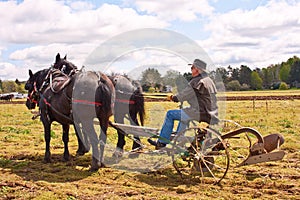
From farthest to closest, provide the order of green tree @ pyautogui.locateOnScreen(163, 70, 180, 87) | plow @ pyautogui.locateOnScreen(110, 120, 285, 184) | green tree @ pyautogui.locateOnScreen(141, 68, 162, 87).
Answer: green tree @ pyautogui.locateOnScreen(141, 68, 162, 87) < green tree @ pyautogui.locateOnScreen(163, 70, 180, 87) < plow @ pyautogui.locateOnScreen(110, 120, 285, 184)

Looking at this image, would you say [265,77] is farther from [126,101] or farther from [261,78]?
[126,101]

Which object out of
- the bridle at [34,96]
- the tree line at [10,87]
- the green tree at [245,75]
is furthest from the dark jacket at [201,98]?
the tree line at [10,87]

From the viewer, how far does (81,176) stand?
7168mm

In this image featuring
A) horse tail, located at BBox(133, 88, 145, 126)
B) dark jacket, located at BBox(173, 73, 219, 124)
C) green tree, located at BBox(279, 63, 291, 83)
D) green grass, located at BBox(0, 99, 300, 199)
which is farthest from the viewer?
green tree, located at BBox(279, 63, 291, 83)

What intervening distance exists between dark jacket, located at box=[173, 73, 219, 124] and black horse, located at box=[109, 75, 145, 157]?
8.29ft

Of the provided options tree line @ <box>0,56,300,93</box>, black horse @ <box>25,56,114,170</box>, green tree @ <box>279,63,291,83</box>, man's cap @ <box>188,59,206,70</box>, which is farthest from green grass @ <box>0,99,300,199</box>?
green tree @ <box>279,63,291,83</box>

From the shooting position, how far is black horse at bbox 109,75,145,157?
29.8ft

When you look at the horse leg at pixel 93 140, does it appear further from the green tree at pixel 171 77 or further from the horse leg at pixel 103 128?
the green tree at pixel 171 77

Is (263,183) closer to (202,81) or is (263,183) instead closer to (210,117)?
(210,117)

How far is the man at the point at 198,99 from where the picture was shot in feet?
21.5

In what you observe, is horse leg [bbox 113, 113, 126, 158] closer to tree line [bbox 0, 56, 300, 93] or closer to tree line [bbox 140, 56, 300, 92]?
tree line [bbox 0, 56, 300, 93]

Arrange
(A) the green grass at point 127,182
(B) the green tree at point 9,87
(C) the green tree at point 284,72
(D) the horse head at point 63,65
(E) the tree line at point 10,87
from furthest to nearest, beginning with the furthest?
1. (B) the green tree at point 9,87
2. (E) the tree line at point 10,87
3. (C) the green tree at point 284,72
4. (D) the horse head at point 63,65
5. (A) the green grass at point 127,182

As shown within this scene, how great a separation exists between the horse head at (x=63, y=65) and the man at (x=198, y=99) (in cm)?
370

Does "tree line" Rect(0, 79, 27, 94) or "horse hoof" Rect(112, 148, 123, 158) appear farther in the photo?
"tree line" Rect(0, 79, 27, 94)
